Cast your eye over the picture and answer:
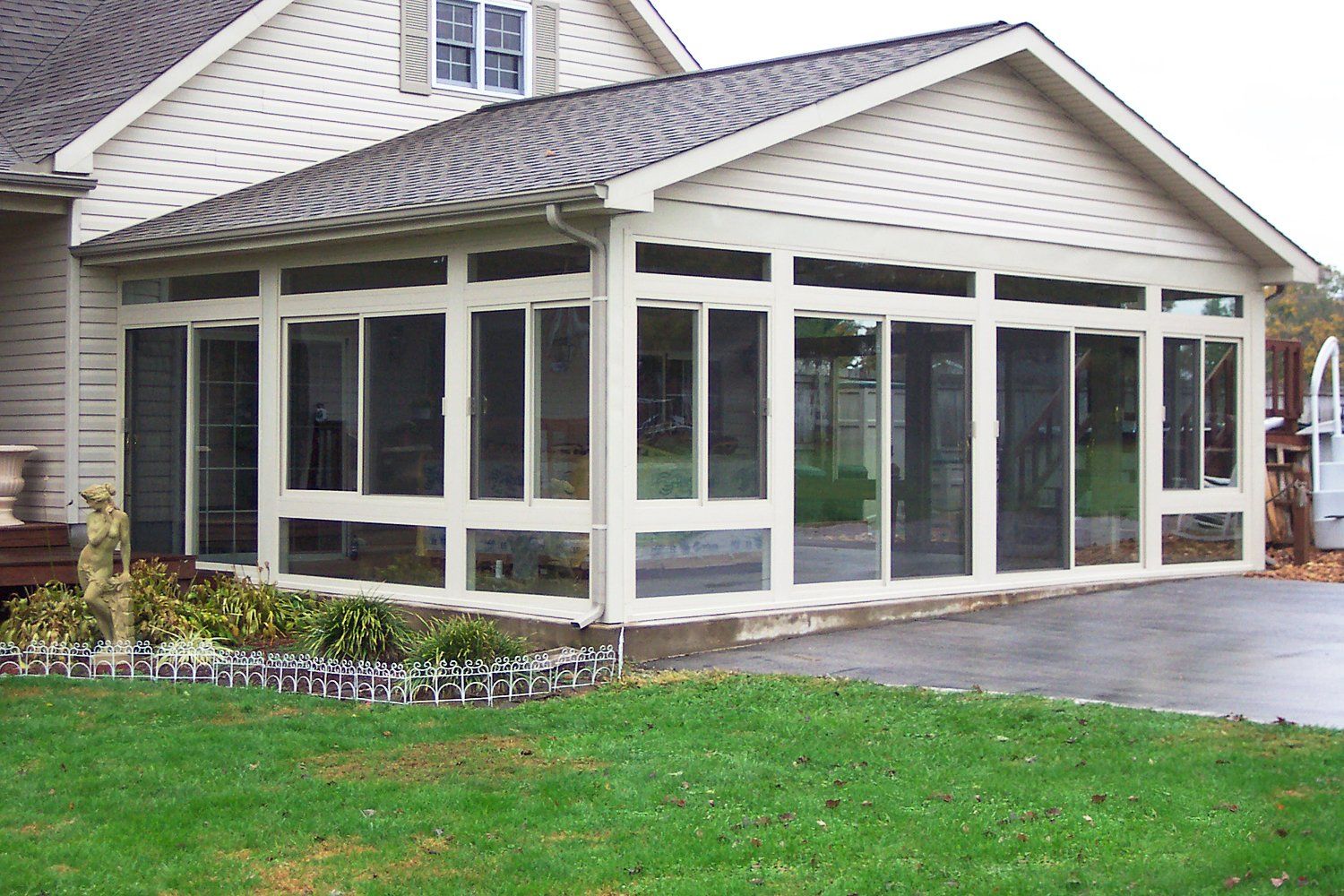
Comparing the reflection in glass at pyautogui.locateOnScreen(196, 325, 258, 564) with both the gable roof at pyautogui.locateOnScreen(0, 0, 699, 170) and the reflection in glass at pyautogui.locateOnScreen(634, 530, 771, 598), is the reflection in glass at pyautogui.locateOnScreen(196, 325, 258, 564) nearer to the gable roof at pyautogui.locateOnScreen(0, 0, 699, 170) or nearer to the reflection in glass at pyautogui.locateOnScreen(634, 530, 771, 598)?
the gable roof at pyautogui.locateOnScreen(0, 0, 699, 170)

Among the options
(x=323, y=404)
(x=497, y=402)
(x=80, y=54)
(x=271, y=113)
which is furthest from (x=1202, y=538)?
(x=80, y=54)

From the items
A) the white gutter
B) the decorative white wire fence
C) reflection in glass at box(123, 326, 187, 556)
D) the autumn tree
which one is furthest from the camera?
the autumn tree

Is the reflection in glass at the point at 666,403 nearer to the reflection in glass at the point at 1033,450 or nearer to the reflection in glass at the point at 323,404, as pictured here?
the reflection in glass at the point at 323,404

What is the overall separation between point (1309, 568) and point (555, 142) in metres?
8.80

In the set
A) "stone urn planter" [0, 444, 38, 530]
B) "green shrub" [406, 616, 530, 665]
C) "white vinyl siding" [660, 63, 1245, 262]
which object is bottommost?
"green shrub" [406, 616, 530, 665]

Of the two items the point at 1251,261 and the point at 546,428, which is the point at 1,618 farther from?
the point at 1251,261

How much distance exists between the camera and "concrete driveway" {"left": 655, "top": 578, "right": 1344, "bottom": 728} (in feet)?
30.7

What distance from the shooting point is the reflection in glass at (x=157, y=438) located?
14.4 metres

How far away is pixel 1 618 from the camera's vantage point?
13.1 meters

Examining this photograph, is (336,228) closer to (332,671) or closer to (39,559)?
(332,671)

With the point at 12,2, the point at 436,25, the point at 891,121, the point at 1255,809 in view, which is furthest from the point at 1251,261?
the point at 12,2

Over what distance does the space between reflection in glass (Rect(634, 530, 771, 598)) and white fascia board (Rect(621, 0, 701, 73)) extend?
27.6 feet

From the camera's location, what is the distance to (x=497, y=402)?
11.8 meters

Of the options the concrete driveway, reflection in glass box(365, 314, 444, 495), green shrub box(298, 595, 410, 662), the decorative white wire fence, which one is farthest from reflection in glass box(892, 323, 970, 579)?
green shrub box(298, 595, 410, 662)
